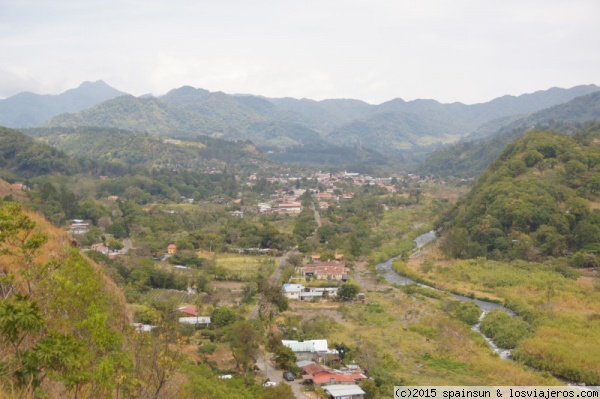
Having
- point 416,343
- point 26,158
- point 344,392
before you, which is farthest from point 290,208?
point 344,392

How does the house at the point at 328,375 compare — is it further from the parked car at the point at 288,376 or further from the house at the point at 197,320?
the house at the point at 197,320

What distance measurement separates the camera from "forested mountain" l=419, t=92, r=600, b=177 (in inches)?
3467

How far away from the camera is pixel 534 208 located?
34.4 m

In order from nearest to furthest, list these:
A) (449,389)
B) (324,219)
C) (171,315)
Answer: (449,389)
(171,315)
(324,219)

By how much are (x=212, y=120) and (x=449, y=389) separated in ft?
557

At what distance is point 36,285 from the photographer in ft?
19.8

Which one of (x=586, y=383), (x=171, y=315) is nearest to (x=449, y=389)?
(x=586, y=383)

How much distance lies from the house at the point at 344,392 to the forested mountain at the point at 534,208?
69.3ft

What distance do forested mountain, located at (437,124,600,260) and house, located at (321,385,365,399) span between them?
21111mm

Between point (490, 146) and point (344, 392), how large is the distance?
87282 mm

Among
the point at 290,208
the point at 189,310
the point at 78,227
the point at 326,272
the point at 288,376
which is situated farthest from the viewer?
the point at 290,208

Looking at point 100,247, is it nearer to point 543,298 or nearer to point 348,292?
point 348,292

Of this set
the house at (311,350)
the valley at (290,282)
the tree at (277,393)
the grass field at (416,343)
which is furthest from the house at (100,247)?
the tree at (277,393)

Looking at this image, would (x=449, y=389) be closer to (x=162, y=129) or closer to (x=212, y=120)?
(x=162, y=129)
